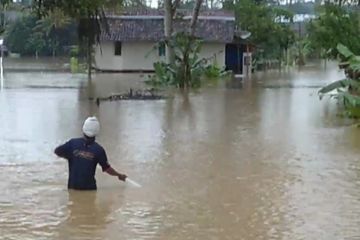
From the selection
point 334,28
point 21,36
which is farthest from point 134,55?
point 334,28

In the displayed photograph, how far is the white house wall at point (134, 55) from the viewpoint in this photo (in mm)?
52884

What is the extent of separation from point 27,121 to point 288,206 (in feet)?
36.8

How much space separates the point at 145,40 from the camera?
173 ft

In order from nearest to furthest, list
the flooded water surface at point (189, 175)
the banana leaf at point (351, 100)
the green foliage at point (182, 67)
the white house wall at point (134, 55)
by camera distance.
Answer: the flooded water surface at point (189, 175)
the banana leaf at point (351, 100)
the green foliage at point (182, 67)
the white house wall at point (134, 55)

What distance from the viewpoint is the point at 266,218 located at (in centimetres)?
936

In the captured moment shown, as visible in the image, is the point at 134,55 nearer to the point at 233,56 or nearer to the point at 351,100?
the point at 233,56

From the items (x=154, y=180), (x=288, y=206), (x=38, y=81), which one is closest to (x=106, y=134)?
(x=154, y=180)

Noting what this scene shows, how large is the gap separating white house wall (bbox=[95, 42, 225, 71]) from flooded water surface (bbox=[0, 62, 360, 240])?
28226 millimetres

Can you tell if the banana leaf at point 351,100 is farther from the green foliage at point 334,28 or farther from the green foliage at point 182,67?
the green foliage at point 182,67

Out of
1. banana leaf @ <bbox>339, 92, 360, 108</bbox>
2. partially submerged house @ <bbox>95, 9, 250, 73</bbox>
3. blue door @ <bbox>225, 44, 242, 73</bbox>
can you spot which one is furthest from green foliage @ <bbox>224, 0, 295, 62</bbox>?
banana leaf @ <bbox>339, 92, 360, 108</bbox>

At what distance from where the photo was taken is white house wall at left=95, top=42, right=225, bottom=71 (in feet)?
174

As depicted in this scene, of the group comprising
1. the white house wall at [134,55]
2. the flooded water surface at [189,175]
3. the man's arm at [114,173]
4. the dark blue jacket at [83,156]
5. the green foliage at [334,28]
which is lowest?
the flooded water surface at [189,175]

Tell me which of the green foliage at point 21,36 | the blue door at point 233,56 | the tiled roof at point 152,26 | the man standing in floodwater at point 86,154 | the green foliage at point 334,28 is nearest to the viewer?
the man standing in floodwater at point 86,154

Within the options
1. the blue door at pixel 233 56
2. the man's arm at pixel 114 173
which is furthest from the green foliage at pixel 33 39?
the man's arm at pixel 114 173
